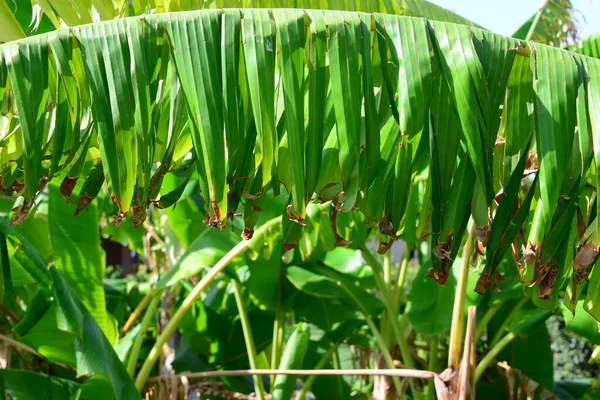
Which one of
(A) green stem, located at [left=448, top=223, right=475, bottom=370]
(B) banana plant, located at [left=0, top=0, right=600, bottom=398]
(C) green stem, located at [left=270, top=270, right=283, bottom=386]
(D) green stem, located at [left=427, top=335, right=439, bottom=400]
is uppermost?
(B) banana plant, located at [left=0, top=0, right=600, bottom=398]

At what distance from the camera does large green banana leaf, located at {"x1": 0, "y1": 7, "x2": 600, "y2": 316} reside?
3.39 feet

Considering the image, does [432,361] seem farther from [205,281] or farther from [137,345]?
[137,345]

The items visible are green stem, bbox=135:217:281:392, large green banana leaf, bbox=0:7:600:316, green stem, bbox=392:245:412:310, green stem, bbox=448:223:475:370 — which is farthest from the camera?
green stem, bbox=392:245:412:310

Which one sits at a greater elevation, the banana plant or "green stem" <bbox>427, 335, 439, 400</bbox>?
the banana plant

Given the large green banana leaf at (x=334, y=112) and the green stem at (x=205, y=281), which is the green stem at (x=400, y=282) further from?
the large green banana leaf at (x=334, y=112)

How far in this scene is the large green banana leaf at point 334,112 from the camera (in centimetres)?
103

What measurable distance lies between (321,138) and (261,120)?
10 cm

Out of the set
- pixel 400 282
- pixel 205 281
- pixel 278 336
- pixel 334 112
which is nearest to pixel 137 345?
pixel 205 281

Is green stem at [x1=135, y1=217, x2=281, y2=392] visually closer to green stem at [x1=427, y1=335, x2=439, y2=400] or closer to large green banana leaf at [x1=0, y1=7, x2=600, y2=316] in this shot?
green stem at [x1=427, y1=335, x2=439, y2=400]

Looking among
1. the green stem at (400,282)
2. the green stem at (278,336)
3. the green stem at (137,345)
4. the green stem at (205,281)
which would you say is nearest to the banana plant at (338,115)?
the green stem at (205,281)

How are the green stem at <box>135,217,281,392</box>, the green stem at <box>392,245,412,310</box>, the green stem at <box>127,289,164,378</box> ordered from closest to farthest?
the green stem at <box>135,217,281,392</box> → the green stem at <box>127,289,164,378</box> → the green stem at <box>392,245,412,310</box>

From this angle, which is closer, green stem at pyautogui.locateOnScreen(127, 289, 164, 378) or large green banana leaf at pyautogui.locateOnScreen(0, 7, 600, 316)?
large green banana leaf at pyautogui.locateOnScreen(0, 7, 600, 316)

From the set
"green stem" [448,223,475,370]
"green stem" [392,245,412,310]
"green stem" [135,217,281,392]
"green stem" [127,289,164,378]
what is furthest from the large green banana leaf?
"green stem" [392,245,412,310]

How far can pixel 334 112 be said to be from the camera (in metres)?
1.10
